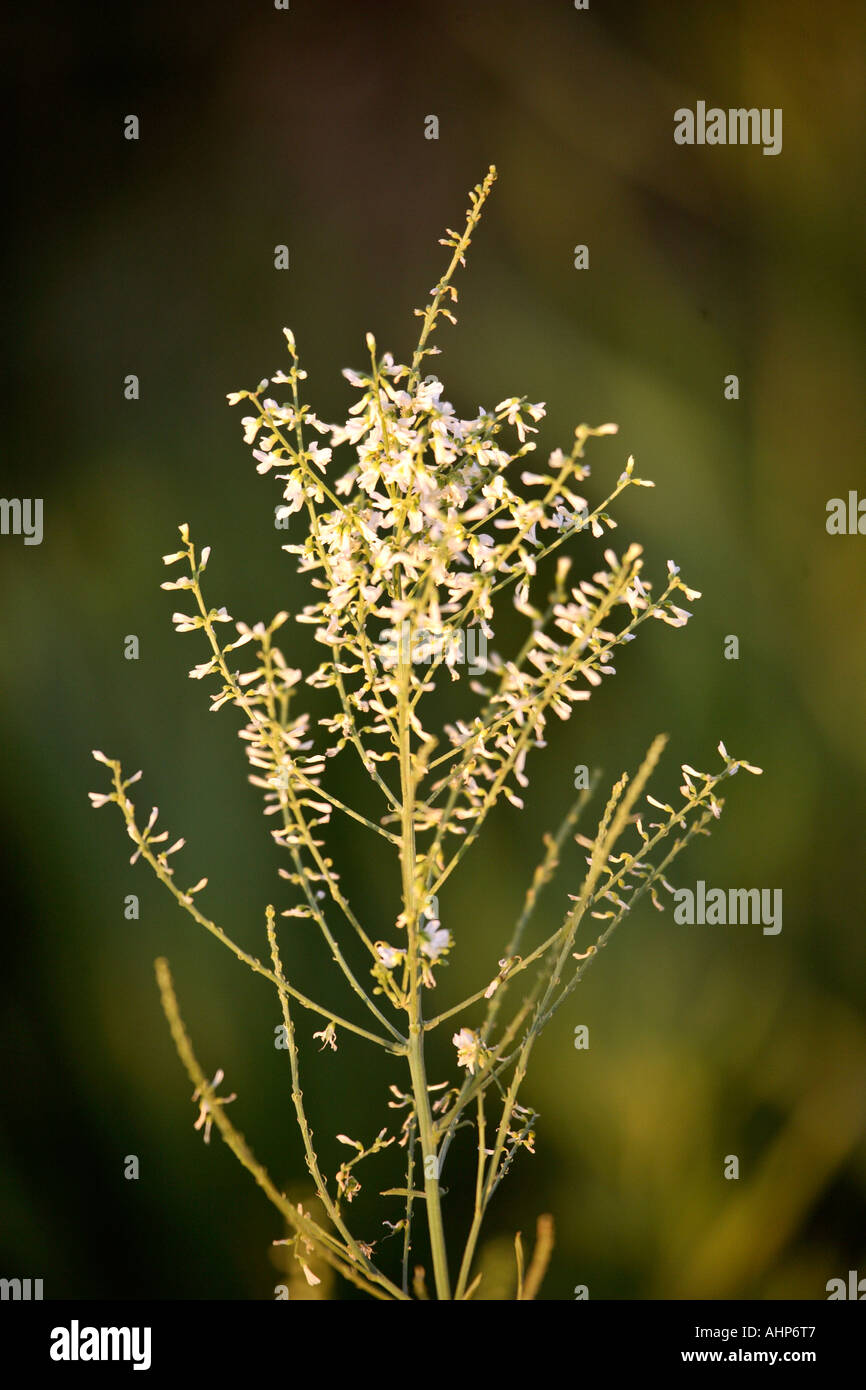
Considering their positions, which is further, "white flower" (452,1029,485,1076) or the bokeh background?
the bokeh background

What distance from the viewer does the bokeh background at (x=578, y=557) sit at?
1632mm

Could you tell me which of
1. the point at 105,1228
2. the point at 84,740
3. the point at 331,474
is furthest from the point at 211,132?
the point at 105,1228

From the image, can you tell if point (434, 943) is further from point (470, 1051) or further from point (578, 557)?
point (578, 557)

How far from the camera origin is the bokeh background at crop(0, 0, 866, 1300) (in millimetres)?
1632

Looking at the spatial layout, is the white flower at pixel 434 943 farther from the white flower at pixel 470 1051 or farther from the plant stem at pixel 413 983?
the white flower at pixel 470 1051

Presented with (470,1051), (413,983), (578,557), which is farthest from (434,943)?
(578,557)

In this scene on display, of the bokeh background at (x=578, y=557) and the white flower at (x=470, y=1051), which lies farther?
the bokeh background at (x=578, y=557)

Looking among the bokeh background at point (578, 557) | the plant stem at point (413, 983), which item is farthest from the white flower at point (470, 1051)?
the bokeh background at point (578, 557)

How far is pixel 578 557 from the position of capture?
1.67 meters

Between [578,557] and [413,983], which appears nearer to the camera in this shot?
[413,983]

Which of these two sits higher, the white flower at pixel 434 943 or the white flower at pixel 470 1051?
the white flower at pixel 434 943

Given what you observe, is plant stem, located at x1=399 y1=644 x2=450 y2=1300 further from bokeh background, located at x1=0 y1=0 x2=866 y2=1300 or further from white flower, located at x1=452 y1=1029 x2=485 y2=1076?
bokeh background, located at x1=0 y1=0 x2=866 y2=1300

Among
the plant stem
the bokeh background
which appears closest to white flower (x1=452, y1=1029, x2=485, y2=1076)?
the plant stem
